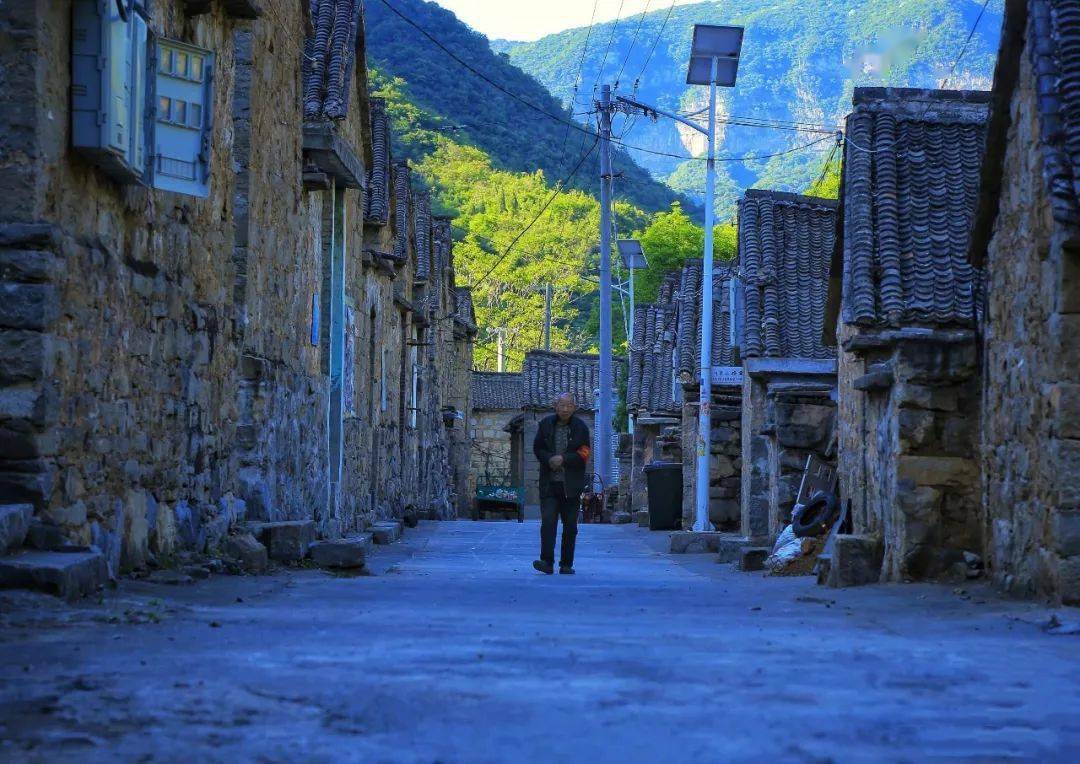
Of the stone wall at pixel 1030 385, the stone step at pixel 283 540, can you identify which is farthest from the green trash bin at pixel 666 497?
the stone wall at pixel 1030 385

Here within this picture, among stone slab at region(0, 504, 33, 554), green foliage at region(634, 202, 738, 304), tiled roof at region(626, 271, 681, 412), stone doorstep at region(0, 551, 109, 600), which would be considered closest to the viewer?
stone doorstep at region(0, 551, 109, 600)

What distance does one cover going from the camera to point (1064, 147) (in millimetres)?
9258

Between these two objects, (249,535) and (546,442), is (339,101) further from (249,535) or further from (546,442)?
(249,535)

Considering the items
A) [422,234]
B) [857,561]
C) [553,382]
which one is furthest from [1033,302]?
[553,382]

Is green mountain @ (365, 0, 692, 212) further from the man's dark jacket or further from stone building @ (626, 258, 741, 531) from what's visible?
the man's dark jacket

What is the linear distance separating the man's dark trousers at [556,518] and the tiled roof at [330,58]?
19.6ft

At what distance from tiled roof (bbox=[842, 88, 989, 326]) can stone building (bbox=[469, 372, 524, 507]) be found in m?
49.6

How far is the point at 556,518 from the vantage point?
1486cm

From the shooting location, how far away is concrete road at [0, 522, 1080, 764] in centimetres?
418

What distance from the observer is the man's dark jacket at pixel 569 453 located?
14688mm

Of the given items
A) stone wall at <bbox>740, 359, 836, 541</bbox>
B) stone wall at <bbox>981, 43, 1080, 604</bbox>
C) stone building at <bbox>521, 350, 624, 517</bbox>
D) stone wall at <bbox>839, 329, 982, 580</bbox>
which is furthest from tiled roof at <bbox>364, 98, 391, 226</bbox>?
stone building at <bbox>521, 350, 624, 517</bbox>

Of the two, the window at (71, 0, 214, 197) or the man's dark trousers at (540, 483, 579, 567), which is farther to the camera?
the man's dark trousers at (540, 483, 579, 567)

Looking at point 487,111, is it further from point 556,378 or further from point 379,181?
point 379,181

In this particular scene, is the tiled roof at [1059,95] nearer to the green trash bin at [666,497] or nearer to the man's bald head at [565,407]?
the man's bald head at [565,407]
